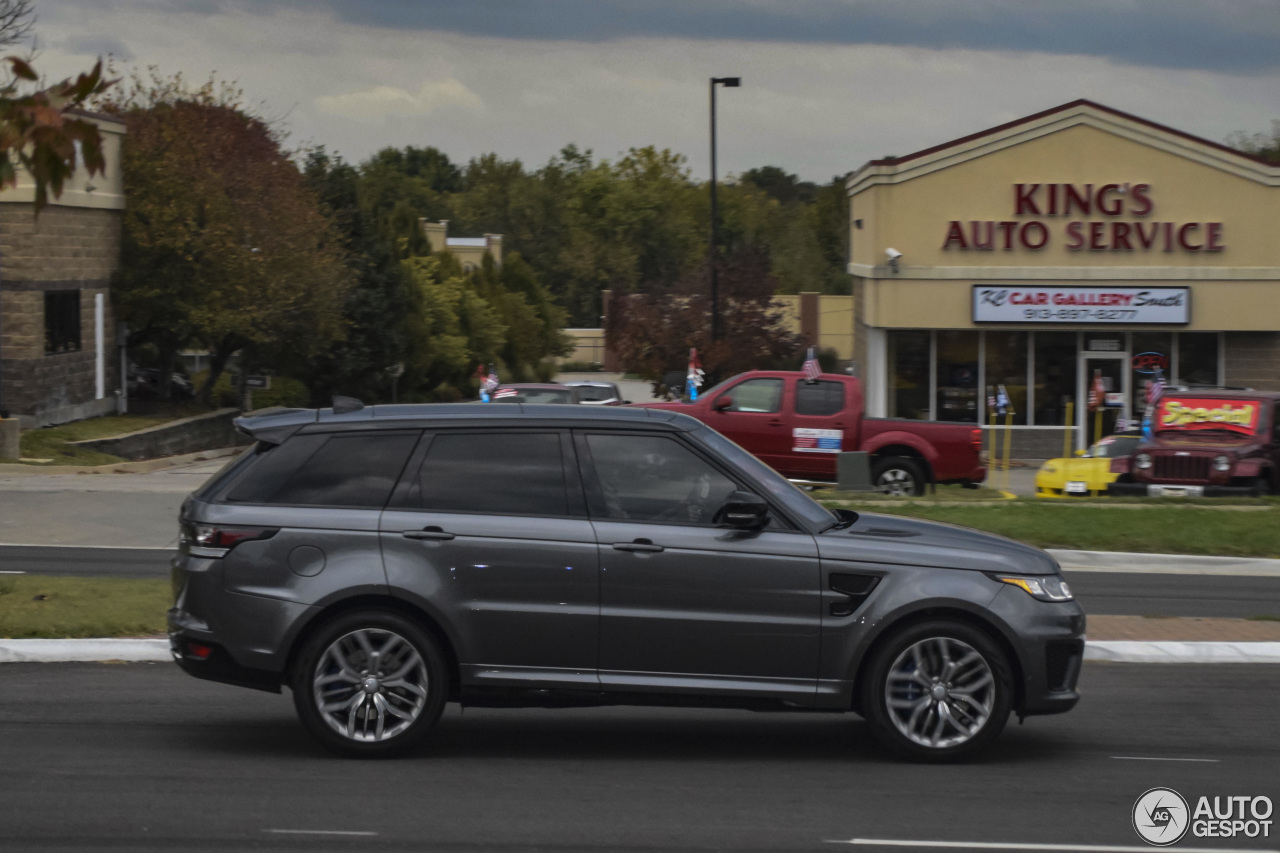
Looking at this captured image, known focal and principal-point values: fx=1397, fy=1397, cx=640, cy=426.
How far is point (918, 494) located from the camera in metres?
21.1

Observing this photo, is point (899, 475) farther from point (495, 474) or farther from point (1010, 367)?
point (1010, 367)

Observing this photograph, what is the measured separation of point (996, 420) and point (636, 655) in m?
31.3

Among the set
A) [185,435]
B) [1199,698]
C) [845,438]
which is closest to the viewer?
[1199,698]

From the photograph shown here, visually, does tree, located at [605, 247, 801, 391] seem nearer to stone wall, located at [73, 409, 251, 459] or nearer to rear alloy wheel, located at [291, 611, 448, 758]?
stone wall, located at [73, 409, 251, 459]

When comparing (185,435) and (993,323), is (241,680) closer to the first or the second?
(993,323)

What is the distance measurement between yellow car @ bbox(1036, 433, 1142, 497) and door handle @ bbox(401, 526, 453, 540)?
1750 cm

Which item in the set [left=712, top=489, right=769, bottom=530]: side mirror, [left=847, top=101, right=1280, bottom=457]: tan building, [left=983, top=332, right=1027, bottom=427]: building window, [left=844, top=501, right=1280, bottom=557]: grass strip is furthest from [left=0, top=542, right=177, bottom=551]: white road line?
[left=983, top=332, right=1027, bottom=427]: building window

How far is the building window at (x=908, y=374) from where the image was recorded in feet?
122

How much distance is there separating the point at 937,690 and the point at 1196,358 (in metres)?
32.9

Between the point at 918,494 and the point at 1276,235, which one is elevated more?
the point at 1276,235

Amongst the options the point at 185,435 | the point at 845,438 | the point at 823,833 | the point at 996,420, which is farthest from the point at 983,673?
the point at 185,435

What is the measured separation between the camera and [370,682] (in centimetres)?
669

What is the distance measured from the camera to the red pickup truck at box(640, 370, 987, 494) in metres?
21.0

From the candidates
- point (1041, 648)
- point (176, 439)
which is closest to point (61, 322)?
point (176, 439)
